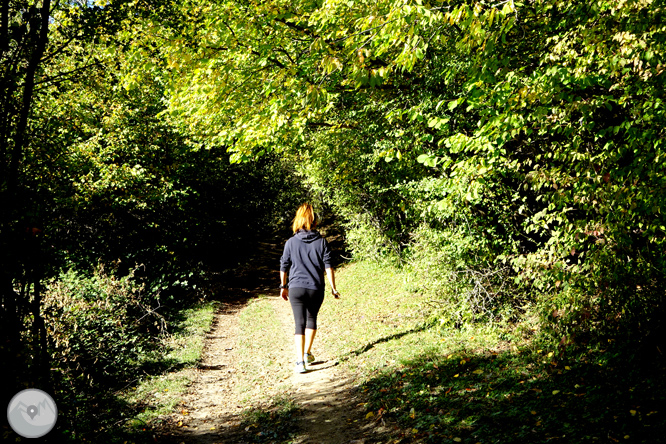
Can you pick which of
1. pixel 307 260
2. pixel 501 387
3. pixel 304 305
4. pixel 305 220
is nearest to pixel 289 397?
pixel 304 305

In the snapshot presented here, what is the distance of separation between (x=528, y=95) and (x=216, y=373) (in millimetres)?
6397

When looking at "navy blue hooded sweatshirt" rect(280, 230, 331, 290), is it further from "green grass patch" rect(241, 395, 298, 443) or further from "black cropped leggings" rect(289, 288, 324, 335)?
"green grass patch" rect(241, 395, 298, 443)

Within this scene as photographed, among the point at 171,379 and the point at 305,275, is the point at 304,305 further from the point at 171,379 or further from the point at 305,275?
the point at 171,379

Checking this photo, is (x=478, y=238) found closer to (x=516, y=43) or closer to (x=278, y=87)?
(x=516, y=43)

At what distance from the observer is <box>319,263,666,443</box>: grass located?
12.7ft

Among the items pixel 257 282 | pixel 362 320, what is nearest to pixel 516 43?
pixel 362 320

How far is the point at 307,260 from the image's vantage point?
641 cm

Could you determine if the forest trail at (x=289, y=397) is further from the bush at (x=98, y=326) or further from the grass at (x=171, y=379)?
the bush at (x=98, y=326)

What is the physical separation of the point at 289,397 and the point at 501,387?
266cm

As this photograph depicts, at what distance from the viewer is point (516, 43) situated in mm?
6379

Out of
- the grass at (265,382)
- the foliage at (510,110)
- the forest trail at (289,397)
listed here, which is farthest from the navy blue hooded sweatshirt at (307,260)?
the foliage at (510,110)

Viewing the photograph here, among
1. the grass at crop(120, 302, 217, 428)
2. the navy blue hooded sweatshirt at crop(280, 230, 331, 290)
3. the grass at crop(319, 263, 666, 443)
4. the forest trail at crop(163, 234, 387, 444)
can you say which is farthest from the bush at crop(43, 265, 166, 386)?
the grass at crop(319, 263, 666, 443)

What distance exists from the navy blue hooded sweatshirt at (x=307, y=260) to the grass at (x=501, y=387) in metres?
1.49

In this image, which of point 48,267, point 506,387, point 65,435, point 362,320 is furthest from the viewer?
point 362,320
